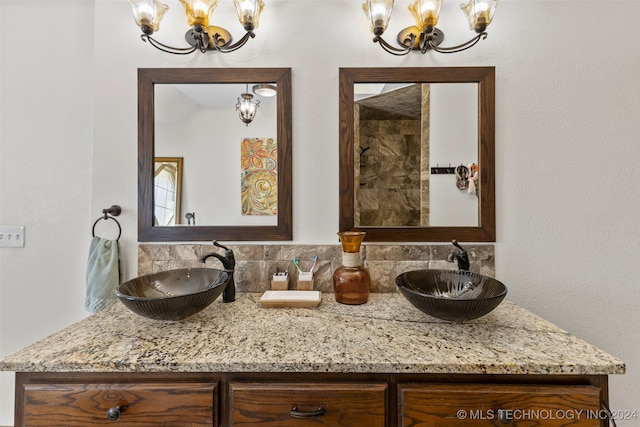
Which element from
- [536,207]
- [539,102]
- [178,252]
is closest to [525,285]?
[536,207]

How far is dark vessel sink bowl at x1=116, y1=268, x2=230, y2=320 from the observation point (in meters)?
0.95

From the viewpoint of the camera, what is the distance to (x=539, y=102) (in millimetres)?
1391

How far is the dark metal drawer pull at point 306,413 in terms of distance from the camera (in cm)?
78

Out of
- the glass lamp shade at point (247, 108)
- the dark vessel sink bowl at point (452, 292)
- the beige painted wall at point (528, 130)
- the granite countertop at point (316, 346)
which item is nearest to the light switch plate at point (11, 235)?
the beige painted wall at point (528, 130)

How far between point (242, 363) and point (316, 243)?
72 cm

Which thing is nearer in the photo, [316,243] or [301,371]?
[301,371]

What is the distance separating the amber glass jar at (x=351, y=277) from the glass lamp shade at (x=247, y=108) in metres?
0.74

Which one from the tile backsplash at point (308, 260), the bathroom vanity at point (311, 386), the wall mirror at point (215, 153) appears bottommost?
the bathroom vanity at point (311, 386)

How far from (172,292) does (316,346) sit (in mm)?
752

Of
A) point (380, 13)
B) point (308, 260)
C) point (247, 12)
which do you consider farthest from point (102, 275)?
point (380, 13)

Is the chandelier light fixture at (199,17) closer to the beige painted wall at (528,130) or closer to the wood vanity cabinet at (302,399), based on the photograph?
the beige painted wall at (528,130)

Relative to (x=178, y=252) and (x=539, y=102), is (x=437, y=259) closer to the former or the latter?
(x=539, y=102)

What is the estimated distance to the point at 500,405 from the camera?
0.78 m

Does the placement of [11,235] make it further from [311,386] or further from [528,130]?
[528,130]
